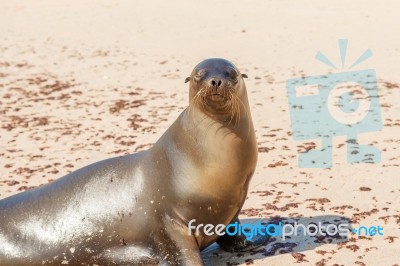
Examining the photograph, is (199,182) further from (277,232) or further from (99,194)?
(277,232)

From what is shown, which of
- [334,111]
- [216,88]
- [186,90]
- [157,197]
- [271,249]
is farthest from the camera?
[186,90]

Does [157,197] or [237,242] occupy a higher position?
[157,197]

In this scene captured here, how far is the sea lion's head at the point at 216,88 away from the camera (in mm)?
4293

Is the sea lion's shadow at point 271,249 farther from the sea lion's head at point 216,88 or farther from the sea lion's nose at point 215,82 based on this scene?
the sea lion's nose at point 215,82

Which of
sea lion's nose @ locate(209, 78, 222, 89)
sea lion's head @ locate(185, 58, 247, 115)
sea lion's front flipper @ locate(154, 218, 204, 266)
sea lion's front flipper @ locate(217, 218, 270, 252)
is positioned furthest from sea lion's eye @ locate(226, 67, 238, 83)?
sea lion's front flipper @ locate(217, 218, 270, 252)

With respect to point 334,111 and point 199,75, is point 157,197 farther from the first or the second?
point 334,111

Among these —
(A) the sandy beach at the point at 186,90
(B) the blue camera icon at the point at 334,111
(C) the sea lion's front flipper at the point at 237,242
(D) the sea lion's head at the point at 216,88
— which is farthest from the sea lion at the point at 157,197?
(B) the blue camera icon at the point at 334,111

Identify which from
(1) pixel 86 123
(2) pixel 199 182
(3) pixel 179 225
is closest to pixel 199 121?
(2) pixel 199 182

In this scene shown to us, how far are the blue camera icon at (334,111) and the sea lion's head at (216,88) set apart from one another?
8.39 feet

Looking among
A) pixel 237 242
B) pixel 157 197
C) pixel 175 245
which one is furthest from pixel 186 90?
pixel 175 245

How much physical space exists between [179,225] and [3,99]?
7.13 metres

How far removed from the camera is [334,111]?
8.63 m

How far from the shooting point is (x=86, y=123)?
9.16 metres

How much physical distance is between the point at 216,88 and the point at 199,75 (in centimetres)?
22
